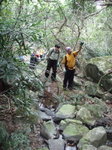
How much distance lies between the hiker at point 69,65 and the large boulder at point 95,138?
3.08m

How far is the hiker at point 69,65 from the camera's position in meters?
7.99

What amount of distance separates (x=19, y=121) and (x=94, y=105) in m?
2.82

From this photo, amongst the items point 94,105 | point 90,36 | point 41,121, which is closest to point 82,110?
point 94,105

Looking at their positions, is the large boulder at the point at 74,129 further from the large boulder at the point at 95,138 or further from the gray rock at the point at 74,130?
the large boulder at the point at 95,138

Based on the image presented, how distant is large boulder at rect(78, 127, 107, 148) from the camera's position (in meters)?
5.22

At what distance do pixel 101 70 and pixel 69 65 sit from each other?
1417 millimetres

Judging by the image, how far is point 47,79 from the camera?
8.68 m

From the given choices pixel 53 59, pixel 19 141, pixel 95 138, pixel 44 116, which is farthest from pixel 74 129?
pixel 53 59

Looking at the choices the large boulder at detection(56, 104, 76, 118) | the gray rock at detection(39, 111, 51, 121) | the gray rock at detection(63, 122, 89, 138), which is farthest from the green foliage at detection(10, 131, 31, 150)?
the large boulder at detection(56, 104, 76, 118)

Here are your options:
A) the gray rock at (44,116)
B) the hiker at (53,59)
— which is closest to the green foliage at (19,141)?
the gray rock at (44,116)

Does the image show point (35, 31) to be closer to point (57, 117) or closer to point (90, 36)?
point (57, 117)

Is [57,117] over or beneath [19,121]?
beneath

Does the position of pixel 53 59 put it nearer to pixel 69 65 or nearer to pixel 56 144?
pixel 69 65

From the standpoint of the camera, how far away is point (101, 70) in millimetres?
8789
